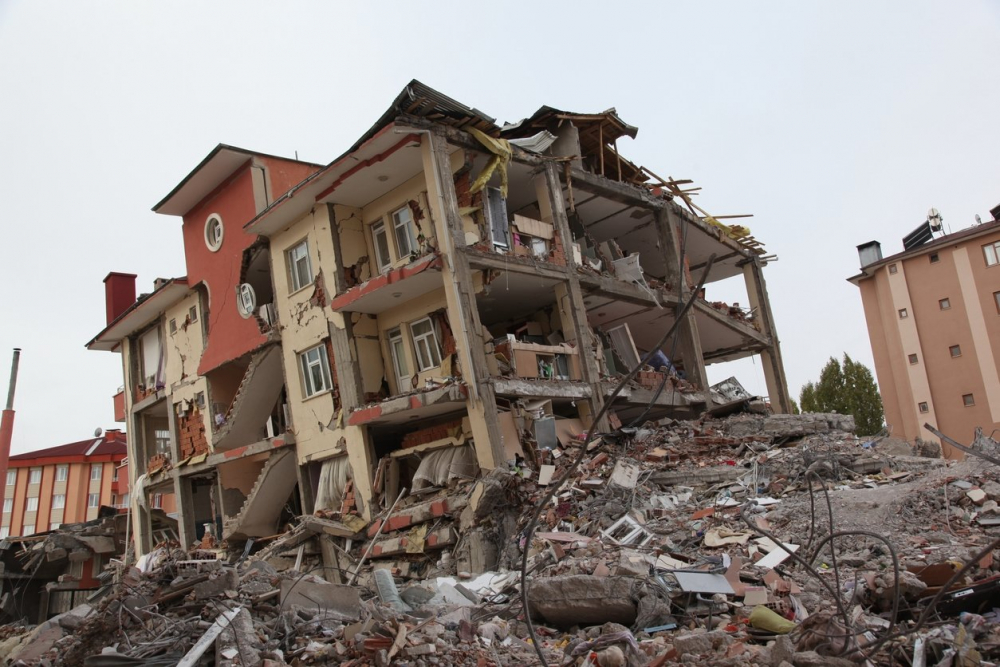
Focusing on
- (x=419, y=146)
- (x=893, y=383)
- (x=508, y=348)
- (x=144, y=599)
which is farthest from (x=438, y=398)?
(x=893, y=383)

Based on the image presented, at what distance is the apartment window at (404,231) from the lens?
20.3 meters

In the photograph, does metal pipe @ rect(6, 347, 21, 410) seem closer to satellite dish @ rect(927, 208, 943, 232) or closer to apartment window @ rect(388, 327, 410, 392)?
apartment window @ rect(388, 327, 410, 392)

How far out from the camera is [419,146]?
1894cm

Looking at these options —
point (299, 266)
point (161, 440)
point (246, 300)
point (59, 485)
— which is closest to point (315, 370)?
point (299, 266)

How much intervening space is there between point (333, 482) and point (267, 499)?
3.09 m

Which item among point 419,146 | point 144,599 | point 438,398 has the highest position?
point 419,146

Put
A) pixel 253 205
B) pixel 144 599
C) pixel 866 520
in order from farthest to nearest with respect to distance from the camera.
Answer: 1. pixel 253 205
2. pixel 866 520
3. pixel 144 599

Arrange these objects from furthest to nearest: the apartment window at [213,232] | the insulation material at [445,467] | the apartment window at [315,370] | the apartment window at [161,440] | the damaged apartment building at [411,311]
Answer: the apartment window at [161,440] → the apartment window at [213,232] → the apartment window at [315,370] → the damaged apartment building at [411,311] → the insulation material at [445,467]

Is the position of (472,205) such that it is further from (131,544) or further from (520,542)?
(131,544)

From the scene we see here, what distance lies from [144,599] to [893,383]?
38491 mm

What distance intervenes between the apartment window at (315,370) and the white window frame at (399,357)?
5.85 ft

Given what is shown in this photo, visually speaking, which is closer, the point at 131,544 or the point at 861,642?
the point at 861,642

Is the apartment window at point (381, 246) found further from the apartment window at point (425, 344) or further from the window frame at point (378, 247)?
the apartment window at point (425, 344)

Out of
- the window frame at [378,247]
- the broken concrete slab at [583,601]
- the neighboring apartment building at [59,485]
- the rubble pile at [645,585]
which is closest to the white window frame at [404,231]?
the window frame at [378,247]
